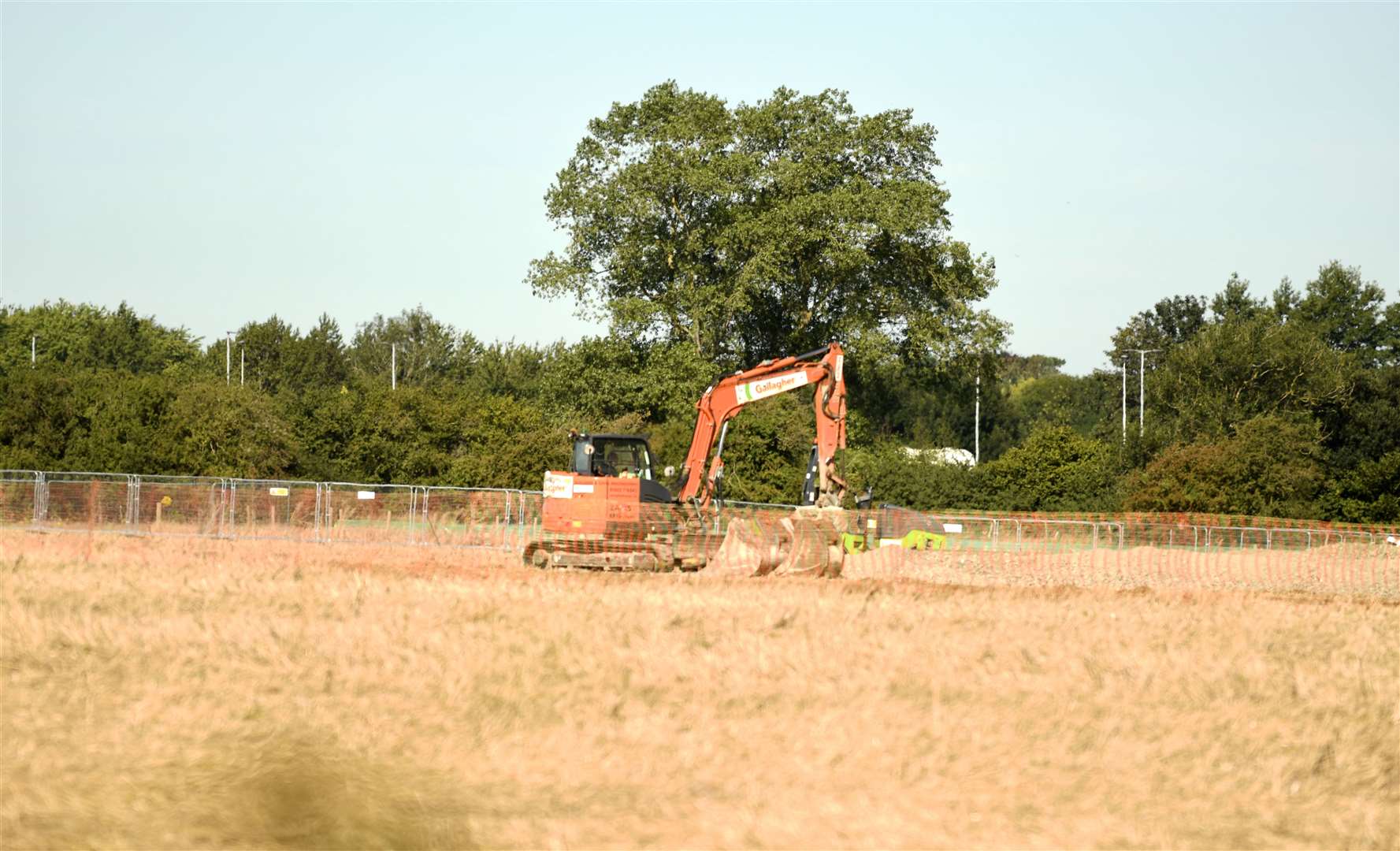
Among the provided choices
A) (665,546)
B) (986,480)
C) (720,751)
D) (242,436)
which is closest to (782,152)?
(986,480)

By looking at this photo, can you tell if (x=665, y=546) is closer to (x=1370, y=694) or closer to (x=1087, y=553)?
(x=1087, y=553)

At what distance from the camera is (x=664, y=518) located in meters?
27.7

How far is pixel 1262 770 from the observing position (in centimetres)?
1066

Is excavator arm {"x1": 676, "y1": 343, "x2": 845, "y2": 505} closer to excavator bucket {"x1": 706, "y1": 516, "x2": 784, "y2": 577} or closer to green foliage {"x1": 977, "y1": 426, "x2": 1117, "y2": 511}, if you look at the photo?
excavator bucket {"x1": 706, "y1": 516, "x2": 784, "y2": 577}

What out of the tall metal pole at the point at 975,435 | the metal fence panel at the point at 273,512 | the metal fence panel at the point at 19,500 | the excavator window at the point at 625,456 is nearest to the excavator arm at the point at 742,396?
the excavator window at the point at 625,456

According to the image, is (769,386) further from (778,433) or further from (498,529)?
(778,433)

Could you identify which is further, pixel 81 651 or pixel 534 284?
pixel 534 284

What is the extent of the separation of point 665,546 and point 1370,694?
15.4 meters

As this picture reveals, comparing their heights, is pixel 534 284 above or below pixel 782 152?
below

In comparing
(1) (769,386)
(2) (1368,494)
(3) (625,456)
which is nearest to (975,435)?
(2) (1368,494)

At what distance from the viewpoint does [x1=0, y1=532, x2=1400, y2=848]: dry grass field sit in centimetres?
887

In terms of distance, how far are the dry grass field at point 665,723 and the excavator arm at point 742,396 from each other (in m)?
11.5

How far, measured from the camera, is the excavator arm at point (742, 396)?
92.9ft

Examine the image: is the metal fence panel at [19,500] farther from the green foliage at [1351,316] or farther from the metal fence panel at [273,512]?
the green foliage at [1351,316]
